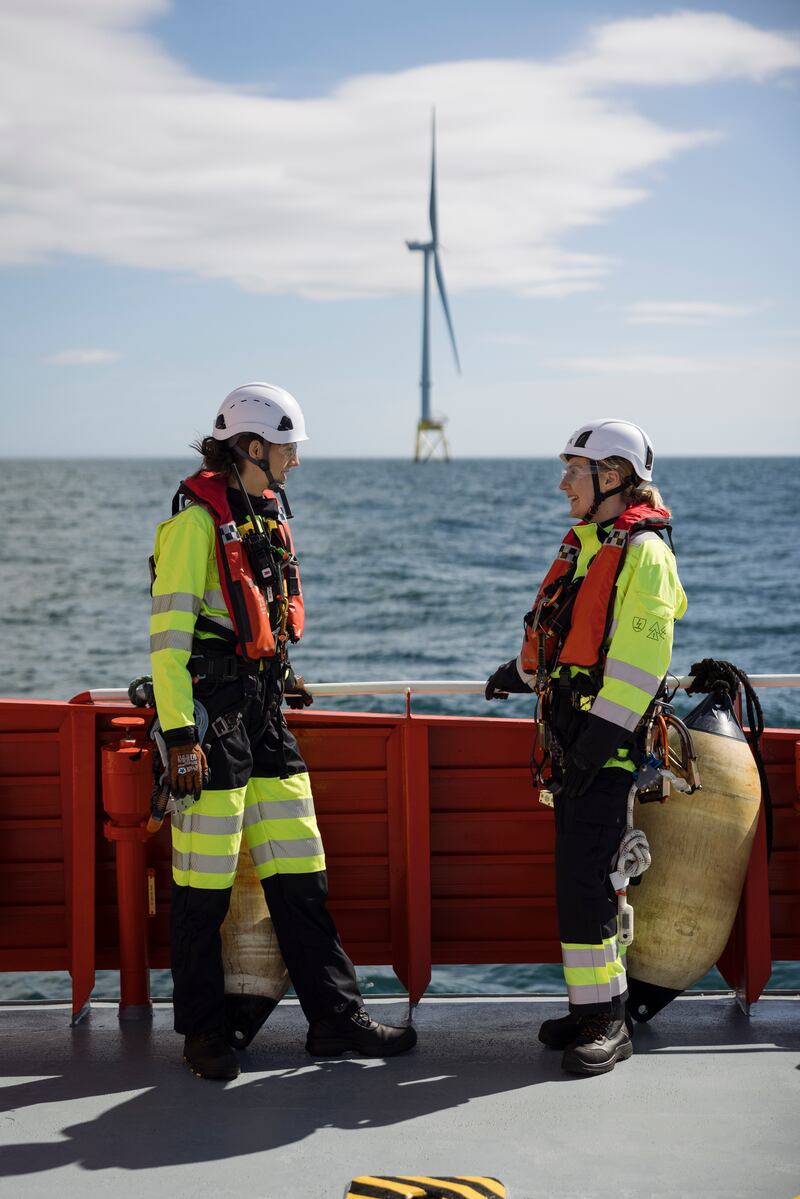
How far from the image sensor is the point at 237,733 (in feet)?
13.5

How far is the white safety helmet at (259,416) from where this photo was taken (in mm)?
4168

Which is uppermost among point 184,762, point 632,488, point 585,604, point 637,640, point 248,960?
point 632,488

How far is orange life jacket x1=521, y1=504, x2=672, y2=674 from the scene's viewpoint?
159 inches

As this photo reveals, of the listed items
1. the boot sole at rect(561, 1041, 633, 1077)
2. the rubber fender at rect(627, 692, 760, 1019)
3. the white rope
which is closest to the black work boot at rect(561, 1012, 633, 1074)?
the boot sole at rect(561, 1041, 633, 1077)

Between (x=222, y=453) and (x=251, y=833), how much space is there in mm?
1315

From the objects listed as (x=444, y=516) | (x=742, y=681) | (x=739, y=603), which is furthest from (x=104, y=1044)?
(x=444, y=516)

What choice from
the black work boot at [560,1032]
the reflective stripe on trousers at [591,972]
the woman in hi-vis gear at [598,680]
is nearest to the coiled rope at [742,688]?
the woman in hi-vis gear at [598,680]

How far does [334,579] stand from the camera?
45.1m

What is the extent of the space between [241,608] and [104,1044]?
1.64 m

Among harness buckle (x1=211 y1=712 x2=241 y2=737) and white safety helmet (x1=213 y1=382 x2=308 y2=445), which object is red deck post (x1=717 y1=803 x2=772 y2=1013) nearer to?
harness buckle (x1=211 y1=712 x2=241 y2=737)

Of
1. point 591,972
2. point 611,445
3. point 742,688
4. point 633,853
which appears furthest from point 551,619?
point 591,972

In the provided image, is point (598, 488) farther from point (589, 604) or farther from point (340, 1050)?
point (340, 1050)

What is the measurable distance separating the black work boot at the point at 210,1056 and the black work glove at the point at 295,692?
1.16 m

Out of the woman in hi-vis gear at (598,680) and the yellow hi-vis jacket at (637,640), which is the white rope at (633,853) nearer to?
the woman in hi-vis gear at (598,680)
